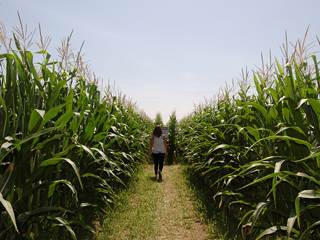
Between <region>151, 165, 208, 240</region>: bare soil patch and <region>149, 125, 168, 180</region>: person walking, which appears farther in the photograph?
<region>149, 125, 168, 180</region>: person walking

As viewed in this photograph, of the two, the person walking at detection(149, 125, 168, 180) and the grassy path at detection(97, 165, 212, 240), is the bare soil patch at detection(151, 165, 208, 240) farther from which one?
the person walking at detection(149, 125, 168, 180)

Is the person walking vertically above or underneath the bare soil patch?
above

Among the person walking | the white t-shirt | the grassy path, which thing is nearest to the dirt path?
the grassy path

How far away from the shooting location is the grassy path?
3.24 meters

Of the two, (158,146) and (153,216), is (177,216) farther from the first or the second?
(158,146)

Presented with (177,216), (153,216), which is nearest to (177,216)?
(177,216)

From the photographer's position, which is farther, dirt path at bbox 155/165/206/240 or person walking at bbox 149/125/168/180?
person walking at bbox 149/125/168/180

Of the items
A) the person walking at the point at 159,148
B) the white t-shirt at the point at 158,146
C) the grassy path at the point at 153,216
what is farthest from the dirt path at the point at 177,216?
the white t-shirt at the point at 158,146

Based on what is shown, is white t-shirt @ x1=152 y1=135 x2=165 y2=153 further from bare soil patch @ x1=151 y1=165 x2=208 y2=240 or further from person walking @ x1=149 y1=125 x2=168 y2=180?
bare soil patch @ x1=151 y1=165 x2=208 y2=240

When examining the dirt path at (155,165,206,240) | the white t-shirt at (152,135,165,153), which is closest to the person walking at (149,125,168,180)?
the white t-shirt at (152,135,165,153)

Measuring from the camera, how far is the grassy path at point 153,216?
324 centimetres

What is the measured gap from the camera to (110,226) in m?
3.34

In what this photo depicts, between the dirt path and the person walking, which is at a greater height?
the person walking

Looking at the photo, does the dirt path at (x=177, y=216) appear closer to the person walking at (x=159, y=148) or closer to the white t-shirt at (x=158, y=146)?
the person walking at (x=159, y=148)
